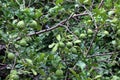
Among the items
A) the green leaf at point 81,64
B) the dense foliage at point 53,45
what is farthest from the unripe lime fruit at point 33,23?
the green leaf at point 81,64

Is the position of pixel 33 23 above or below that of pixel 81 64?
above

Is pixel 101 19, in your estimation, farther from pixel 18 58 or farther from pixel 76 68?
pixel 18 58

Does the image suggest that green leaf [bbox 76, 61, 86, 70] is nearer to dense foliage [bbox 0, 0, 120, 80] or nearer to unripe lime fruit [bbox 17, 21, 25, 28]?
dense foliage [bbox 0, 0, 120, 80]

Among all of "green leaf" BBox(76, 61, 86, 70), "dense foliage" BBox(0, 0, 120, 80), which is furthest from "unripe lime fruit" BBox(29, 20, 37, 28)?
"green leaf" BBox(76, 61, 86, 70)

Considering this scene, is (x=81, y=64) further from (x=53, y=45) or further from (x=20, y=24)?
(x=20, y=24)

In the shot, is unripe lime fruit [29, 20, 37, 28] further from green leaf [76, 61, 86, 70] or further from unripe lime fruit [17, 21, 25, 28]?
green leaf [76, 61, 86, 70]

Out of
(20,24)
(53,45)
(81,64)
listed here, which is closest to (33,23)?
(20,24)

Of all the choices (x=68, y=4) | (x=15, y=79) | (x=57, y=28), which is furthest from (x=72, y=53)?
(x=68, y=4)

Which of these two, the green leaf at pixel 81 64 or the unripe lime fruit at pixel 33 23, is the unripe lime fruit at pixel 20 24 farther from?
the green leaf at pixel 81 64

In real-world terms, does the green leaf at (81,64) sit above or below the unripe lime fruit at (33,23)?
below

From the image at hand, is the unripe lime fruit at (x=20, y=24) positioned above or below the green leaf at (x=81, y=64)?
above

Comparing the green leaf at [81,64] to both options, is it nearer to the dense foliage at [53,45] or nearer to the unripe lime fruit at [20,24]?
the dense foliage at [53,45]

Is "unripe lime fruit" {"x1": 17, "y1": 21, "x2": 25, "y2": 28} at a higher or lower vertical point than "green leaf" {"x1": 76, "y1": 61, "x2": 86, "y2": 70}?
higher

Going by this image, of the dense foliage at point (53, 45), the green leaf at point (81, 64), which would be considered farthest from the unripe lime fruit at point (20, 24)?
the green leaf at point (81, 64)
